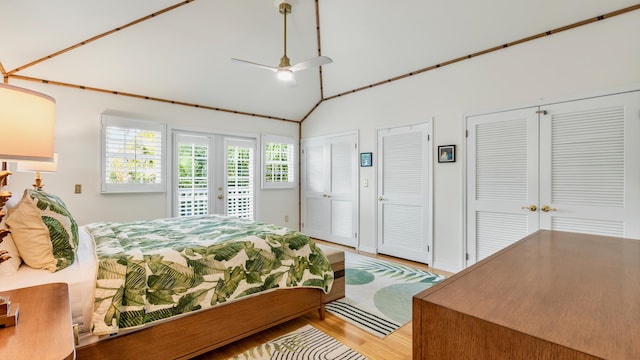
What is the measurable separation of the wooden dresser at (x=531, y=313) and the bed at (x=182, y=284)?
62.6 inches

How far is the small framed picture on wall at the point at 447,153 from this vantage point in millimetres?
3830

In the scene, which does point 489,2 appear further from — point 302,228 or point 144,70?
point 302,228

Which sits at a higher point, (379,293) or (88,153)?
(88,153)

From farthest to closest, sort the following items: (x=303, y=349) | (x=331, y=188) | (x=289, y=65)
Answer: (x=331, y=188) < (x=289, y=65) < (x=303, y=349)

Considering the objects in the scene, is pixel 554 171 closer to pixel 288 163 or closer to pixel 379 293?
pixel 379 293

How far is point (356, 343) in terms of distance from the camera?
2264 millimetres

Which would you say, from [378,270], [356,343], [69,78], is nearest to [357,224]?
[378,270]

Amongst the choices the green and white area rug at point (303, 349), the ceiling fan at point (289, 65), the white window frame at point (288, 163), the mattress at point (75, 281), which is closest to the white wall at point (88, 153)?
the white window frame at point (288, 163)

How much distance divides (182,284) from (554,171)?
356cm

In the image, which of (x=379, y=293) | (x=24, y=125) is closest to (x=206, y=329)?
(x=24, y=125)

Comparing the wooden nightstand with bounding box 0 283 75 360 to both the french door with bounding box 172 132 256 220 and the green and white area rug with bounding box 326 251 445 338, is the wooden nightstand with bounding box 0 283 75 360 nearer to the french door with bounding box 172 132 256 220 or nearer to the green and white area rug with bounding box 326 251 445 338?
the green and white area rug with bounding box 326 251 445 338

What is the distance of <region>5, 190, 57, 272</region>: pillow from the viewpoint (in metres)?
1.60

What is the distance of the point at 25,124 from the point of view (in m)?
1.00

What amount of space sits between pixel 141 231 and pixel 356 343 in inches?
78.6
